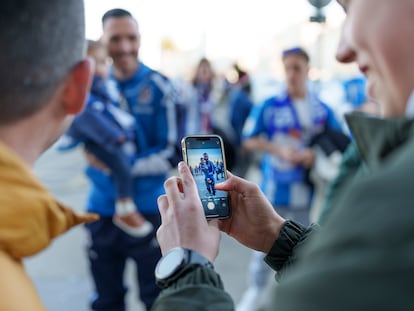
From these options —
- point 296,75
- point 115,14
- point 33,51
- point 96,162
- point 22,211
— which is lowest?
point 96,162

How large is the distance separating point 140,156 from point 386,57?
2.29 meters

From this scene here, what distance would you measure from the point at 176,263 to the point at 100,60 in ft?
7.20

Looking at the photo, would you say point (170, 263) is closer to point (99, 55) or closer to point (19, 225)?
point (19, 225)

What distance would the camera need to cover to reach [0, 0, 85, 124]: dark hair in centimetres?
88

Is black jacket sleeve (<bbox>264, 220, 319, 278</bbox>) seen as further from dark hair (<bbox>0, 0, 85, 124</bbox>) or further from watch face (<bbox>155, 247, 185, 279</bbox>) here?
dark hair (<bbox>0, 0, 85, 124</bbox>)

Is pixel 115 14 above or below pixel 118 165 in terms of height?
above

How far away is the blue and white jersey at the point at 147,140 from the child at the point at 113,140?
7cm

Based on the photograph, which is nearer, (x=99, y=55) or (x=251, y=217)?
(x=251, y=217)

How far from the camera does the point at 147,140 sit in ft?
9.90

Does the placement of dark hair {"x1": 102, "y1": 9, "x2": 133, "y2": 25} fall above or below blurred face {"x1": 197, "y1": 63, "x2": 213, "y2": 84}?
above

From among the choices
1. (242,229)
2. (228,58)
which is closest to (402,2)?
(242,229)

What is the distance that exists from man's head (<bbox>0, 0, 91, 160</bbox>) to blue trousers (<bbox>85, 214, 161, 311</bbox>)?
6.20 feet

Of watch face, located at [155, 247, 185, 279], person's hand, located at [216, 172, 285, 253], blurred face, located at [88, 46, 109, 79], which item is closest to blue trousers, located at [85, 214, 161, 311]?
blurred face, located at [88, 46, 109, 79]

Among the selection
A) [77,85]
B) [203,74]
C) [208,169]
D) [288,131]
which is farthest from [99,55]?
[203,74]
